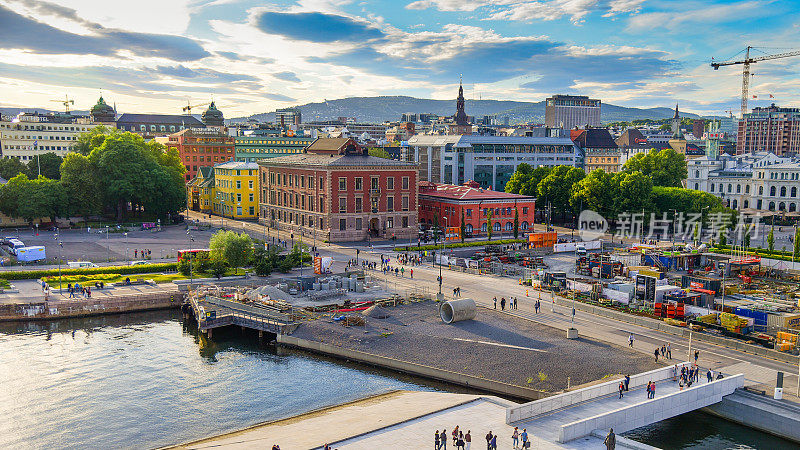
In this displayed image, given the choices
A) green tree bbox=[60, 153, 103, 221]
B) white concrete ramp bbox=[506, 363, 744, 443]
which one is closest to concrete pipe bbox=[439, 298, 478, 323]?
white concrete ramp bbox=[506, 363, 744, 443]

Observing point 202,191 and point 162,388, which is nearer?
point 162,388

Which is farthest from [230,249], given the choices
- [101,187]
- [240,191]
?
[240,191]

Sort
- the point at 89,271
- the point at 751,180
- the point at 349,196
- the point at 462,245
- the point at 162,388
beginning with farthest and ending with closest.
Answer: the point at 751,180
the point at 349,196
the point at 462,245
the point at 89,271
the point at 162,388

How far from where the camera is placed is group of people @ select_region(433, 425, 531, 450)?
3111 cm

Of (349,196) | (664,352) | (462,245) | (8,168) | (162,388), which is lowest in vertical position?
(162,388)

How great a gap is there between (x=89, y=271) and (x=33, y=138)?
93121 millimetres

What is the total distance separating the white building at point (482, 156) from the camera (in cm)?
14750

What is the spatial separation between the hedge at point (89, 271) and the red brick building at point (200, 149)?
286 ft

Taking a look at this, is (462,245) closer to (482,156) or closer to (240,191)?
(240,191)

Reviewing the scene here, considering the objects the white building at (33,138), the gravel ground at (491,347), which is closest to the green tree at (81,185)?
the white building at (33,138)

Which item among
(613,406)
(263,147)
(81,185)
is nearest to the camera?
(613,406)

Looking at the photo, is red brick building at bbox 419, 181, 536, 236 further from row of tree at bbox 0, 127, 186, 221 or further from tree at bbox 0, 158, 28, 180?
tree at bbox 0, 158, 28, 180

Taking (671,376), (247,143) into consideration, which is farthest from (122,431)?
(247,143)

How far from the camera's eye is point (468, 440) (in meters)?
31.6
